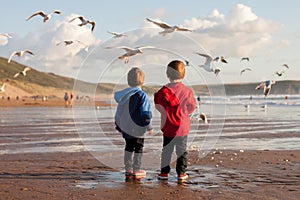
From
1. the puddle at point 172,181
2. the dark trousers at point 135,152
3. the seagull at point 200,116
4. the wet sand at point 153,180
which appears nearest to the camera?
the wet sand at point 153,180

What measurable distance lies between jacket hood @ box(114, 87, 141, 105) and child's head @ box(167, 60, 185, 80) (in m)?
0.64

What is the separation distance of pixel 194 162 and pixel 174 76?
2725 millimetres

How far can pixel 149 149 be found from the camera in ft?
44.2

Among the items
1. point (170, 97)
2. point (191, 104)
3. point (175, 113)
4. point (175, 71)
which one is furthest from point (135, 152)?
point (175, 71)

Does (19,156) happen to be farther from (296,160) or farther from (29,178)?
(296,160)

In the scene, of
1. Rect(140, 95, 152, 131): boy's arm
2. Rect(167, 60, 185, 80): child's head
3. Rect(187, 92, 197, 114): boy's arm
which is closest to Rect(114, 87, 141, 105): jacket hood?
Rect(140, 95, 152, 131): boy's arm

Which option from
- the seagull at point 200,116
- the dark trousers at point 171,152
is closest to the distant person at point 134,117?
the dark trousers at point 171,152

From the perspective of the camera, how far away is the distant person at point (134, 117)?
8.88m

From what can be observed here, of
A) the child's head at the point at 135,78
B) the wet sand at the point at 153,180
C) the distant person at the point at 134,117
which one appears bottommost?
the wet sand at the point at 153,180

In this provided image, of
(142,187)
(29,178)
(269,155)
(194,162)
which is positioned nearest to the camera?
(142,187)

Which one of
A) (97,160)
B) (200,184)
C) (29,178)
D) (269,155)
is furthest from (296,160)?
(29,178)

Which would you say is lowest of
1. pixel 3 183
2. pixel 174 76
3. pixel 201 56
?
pixel 3 183

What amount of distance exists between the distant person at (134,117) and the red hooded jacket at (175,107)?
0.26m

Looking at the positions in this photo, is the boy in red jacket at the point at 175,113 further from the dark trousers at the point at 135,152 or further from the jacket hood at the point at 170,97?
the dark trousers at the point at 135,152
